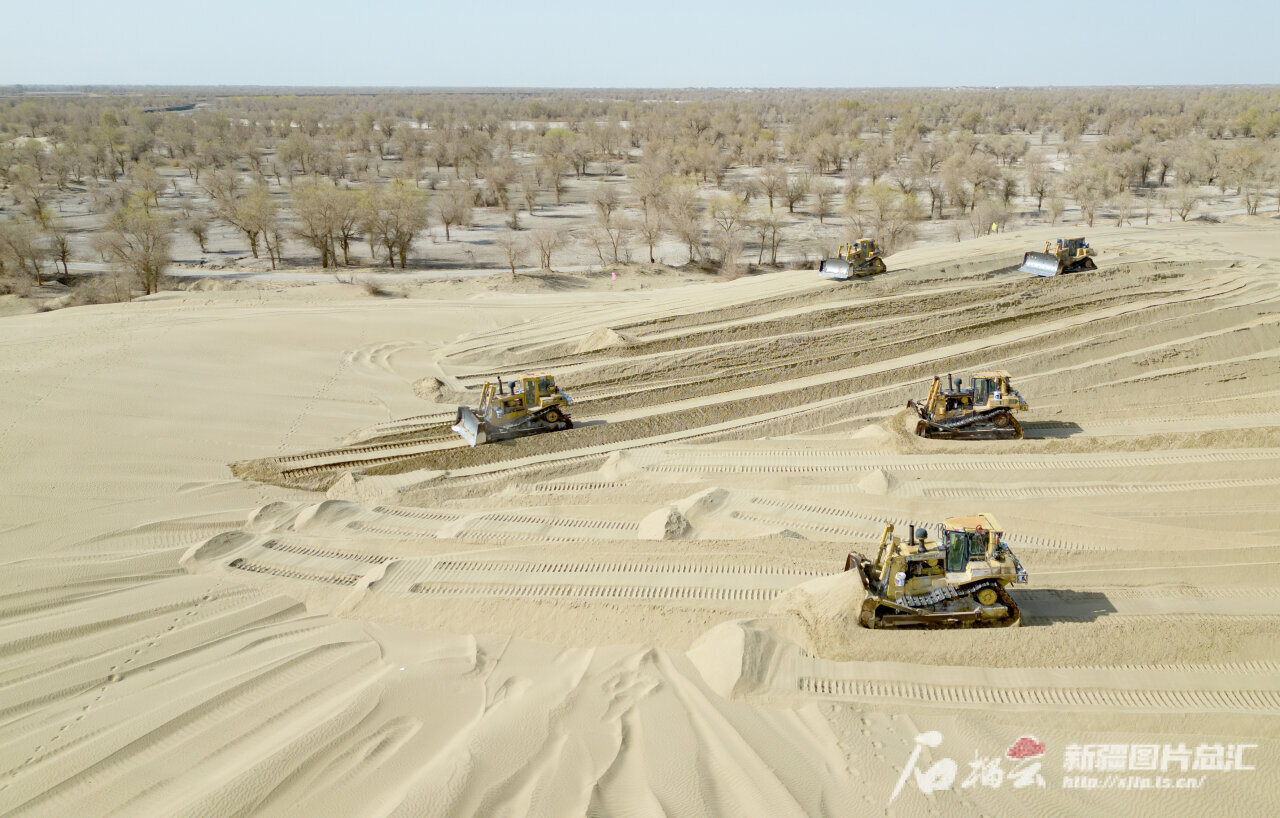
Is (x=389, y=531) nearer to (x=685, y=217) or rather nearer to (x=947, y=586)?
(x=947, y=586)

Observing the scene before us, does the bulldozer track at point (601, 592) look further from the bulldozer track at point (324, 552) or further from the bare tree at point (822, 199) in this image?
the bare tree at point (822, 199)

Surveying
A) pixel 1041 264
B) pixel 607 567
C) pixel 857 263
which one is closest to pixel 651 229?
pixel 857 263

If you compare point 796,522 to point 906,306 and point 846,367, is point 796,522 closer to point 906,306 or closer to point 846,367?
point 846,367

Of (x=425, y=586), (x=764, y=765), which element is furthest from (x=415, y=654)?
(x=764, y=765)

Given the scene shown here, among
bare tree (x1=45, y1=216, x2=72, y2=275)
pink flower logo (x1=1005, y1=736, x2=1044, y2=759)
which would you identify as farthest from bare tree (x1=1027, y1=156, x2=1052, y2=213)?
bare tree (x1=45, y1=216, x2=72, y2=275)

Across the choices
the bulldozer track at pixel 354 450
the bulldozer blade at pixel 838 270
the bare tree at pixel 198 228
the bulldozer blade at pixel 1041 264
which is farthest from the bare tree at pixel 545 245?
the bulldozer track at pixel 354 450
